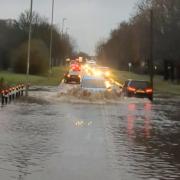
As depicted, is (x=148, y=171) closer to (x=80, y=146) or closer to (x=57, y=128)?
(x=80, y=146)

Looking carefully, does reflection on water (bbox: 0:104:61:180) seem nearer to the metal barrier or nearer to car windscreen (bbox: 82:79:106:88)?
the metal barrier

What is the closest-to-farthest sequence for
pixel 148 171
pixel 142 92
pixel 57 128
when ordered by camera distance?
pixel 148 171 < pixel 57 128 < pixel 142 92

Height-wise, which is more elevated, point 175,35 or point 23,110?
point 175,35

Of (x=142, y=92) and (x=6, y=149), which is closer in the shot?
(x=6, y=149)

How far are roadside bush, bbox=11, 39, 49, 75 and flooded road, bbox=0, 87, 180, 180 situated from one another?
60356 mm

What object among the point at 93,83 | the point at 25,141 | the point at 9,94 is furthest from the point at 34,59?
the point at 25,141

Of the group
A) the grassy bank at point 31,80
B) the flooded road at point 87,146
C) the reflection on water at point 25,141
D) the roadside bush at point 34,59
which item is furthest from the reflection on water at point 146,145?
the roadside bush at point 34,59

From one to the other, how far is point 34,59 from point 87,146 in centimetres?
7335

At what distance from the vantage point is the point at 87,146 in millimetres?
15836

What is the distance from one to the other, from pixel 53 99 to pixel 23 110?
32.9ft

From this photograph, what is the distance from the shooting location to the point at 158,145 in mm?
16656

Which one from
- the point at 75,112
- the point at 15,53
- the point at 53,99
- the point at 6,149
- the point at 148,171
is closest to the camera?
the point at 148,171

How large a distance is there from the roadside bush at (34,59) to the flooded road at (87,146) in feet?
198

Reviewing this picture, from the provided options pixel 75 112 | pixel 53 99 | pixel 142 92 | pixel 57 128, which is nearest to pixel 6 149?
pixel 57 128
